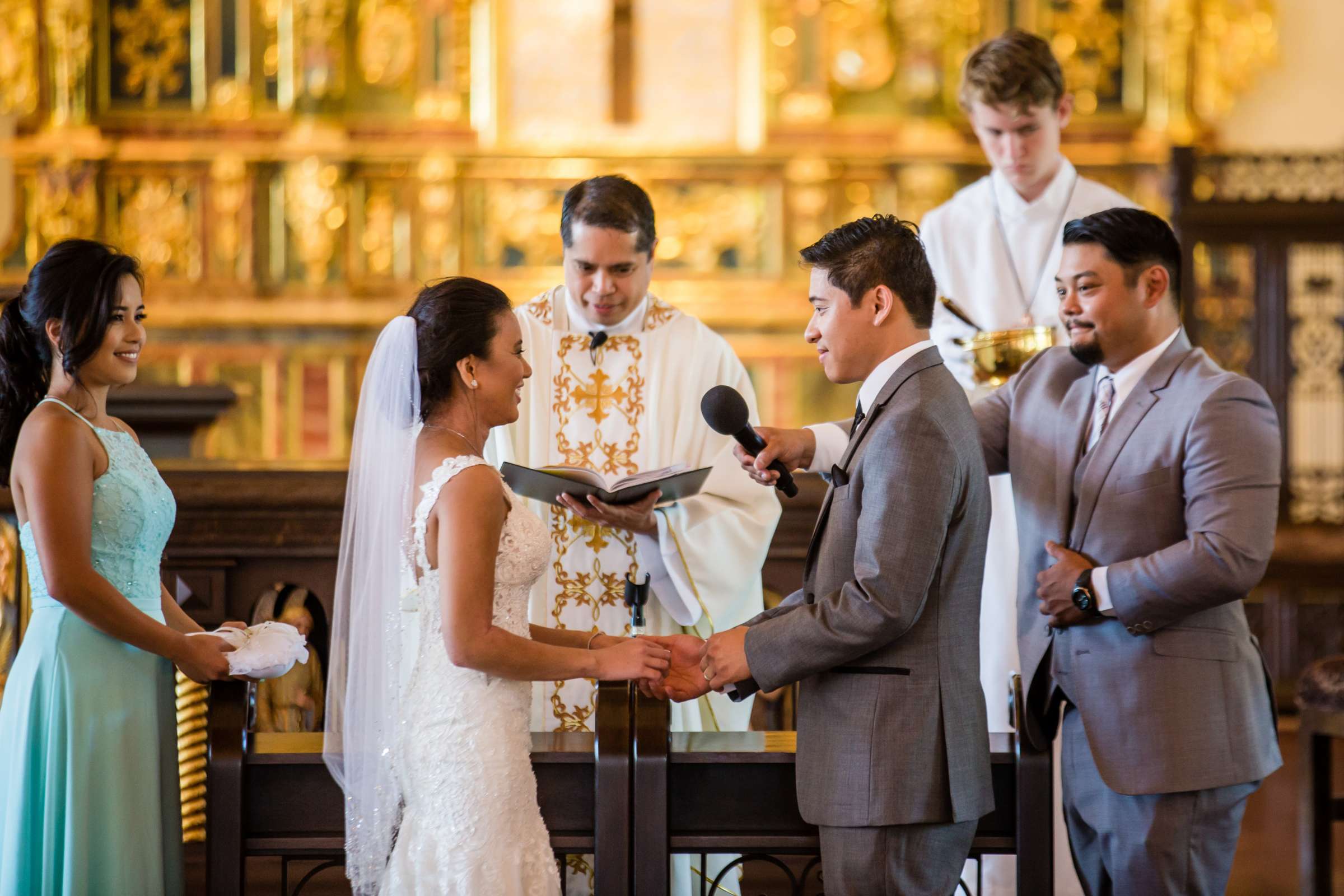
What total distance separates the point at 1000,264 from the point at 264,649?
8.07 ft

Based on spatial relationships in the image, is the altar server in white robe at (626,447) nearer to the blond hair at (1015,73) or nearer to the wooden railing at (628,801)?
the wooden railing at (628,801)

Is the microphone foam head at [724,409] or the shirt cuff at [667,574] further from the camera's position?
the shirt cuff at [667,574]

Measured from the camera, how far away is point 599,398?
3775mm

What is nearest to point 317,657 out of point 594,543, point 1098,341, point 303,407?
point 594,543

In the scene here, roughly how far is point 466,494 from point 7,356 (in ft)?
3.53

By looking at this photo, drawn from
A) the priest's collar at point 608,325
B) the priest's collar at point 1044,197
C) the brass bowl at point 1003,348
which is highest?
the priest's collar at point 1044,197

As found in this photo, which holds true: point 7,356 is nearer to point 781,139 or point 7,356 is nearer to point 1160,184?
point 781,139

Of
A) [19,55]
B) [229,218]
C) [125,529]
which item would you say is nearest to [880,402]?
[125,529]

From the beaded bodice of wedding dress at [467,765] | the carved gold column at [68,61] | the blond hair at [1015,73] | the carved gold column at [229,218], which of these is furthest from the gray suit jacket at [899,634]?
the carved gold column at [68,61]

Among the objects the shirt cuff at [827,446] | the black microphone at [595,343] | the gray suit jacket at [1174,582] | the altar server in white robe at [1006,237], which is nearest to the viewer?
the gray suit jacket at [1174,582]

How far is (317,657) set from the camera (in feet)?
13.3

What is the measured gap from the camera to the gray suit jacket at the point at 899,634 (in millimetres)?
2449

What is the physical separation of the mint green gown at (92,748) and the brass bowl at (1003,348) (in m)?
2.05

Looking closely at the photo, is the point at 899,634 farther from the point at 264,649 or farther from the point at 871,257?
the point at 264,649
